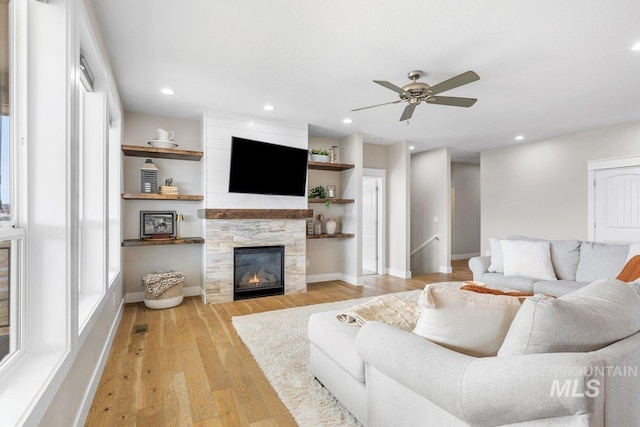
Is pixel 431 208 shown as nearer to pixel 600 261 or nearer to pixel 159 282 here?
pixel 600 261

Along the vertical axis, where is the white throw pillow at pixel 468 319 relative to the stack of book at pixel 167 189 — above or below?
below

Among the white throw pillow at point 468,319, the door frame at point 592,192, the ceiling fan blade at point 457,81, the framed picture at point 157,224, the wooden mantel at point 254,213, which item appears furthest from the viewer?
the door frame at point 592,192

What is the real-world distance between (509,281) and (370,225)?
313 centimetres

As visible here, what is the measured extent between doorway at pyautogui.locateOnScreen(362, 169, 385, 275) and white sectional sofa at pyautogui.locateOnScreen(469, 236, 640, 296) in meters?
2.36

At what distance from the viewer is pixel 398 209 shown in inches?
240

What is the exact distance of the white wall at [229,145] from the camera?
422 centimetres

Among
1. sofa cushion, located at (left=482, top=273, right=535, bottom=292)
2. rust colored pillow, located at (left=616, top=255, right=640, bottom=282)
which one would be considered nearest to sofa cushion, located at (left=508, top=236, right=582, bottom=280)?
sofa cushion, located at (left=482, top=273, right=535, bottom=292)

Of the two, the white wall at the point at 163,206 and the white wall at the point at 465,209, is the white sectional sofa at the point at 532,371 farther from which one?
the white wall at the point at 465,209

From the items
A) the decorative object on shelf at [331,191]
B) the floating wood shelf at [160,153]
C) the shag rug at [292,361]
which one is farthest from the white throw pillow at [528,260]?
the floating wood shelf at [160,153]

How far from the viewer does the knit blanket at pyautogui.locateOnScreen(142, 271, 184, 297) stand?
3.92m

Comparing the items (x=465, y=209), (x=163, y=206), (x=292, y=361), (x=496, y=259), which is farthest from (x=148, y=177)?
(x=465, y=209)

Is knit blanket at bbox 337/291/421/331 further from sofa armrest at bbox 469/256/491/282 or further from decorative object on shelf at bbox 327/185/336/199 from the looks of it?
decorative object on shelf at bbox 327/185/336/199

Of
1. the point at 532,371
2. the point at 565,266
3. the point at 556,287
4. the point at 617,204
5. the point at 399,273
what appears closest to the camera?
the point at 532,371

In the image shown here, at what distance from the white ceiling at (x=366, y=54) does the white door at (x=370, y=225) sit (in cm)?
229
